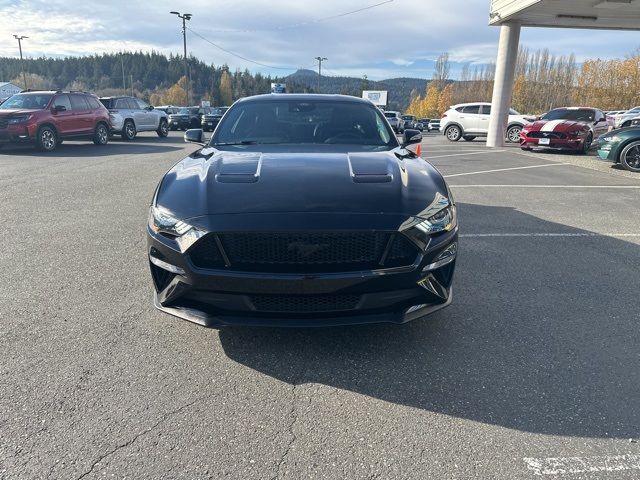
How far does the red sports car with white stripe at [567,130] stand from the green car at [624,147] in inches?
162

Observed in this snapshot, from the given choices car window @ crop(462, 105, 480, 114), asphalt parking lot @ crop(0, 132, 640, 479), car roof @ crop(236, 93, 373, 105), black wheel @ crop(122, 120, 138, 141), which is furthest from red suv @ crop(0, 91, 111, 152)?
car window @ crop(462, 105, 480, 114)

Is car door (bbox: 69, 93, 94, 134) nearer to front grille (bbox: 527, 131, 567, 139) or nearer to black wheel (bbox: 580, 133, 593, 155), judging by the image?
front grille (bbox: 527, 131, 567, 139)

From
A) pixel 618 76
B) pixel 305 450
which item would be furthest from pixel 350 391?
pixel 618 76

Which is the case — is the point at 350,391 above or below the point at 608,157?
below

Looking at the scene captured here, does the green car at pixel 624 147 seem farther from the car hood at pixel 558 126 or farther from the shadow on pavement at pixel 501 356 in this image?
the shadow on pavement at pixel 501 356

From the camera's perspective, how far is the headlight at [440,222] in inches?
108

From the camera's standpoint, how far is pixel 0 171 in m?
10.3

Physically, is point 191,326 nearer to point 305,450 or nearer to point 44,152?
Answer: point 305,450

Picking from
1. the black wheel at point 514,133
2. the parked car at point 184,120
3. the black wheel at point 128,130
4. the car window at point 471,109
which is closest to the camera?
the black wheel at point 128,130

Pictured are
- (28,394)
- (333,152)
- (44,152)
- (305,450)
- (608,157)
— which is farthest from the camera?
(44,152)

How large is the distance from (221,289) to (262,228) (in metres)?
0.42

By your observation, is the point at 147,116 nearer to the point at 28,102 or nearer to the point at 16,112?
the point at 28,102

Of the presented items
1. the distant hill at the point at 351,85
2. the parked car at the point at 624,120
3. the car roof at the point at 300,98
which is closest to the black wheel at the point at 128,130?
the car roof at the point at 300,98

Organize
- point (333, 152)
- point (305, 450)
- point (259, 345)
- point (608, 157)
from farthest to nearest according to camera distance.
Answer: point (608, 157) < point (333, 152) < point (259, 345) < point (305, 450)
